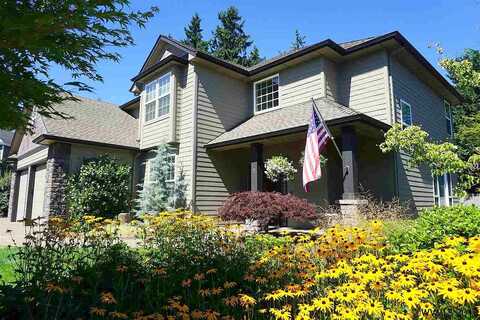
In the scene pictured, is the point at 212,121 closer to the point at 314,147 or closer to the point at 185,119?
the point at 185,119

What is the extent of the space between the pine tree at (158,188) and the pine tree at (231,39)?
22.8m

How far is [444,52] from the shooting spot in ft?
27.1

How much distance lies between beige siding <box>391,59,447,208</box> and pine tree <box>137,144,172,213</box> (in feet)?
26.4

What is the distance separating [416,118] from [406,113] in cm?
119

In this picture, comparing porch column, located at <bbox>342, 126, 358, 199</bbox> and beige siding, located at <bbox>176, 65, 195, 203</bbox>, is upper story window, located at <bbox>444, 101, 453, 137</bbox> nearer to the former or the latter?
porch column, located at <bbox>342, 126, 358, 199</bbox>

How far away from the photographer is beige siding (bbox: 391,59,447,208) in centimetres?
1100

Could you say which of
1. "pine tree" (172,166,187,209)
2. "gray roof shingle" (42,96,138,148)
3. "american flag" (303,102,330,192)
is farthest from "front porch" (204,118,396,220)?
"gray roof shingle" (42,96,138,148)

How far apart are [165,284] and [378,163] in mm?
9058

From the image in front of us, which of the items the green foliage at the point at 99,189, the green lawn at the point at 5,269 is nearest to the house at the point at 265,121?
the green foliage at the point at 99,189

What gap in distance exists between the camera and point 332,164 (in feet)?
38.2

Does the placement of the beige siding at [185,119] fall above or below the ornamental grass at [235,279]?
above

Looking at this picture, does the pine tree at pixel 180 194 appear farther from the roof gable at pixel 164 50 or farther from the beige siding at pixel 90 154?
the roof gable at pixel 164 50

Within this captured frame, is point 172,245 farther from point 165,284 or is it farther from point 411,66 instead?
point 411,66

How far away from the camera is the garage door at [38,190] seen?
1516 centimetres
